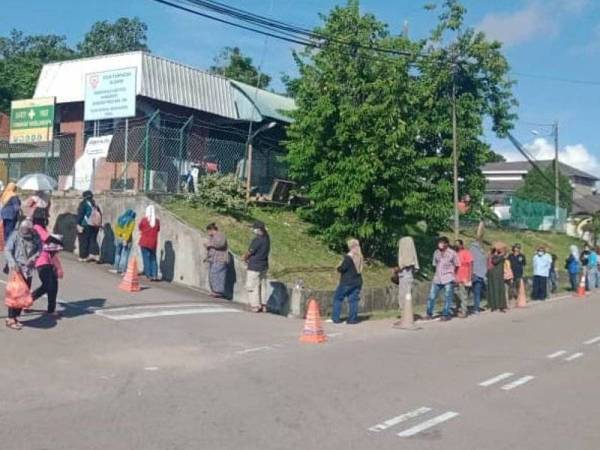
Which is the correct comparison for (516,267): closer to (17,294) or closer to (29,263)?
(29,263)

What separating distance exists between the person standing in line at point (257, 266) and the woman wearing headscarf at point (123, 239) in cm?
322

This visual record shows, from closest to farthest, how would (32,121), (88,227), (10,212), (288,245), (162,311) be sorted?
(162,311) → (10,212) → (88,227) → (288,245) → (32,121)

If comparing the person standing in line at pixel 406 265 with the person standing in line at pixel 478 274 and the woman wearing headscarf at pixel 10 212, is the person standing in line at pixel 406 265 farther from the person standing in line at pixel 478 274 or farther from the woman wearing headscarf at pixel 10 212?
the woman wearing headscarf at pixel 10 212

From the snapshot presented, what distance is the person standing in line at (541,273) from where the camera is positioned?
25.2 m

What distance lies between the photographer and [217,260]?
657 inches

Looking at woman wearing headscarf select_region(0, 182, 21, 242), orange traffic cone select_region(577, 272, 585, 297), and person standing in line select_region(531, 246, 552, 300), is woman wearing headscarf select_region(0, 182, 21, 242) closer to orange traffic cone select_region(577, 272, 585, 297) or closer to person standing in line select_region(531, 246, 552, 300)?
person standing in line select_region(531, 246, 552, 300)

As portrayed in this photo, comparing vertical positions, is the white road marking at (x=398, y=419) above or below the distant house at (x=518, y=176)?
below

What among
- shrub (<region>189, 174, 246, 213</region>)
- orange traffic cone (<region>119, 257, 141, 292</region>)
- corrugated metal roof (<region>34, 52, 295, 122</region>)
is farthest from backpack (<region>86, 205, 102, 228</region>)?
corrugated metal roof (<region>34, 52, 295, 122</region>)

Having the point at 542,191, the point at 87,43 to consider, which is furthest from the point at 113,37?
the point at 542,191

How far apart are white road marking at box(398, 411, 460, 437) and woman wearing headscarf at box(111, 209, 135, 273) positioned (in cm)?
1128

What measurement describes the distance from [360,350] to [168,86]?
1574cm

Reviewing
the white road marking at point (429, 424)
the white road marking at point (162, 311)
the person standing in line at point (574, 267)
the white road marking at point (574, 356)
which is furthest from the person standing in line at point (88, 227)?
the person standing in line at point (574, 267)

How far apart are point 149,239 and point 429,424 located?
1109 cm

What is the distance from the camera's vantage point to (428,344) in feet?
42.7
